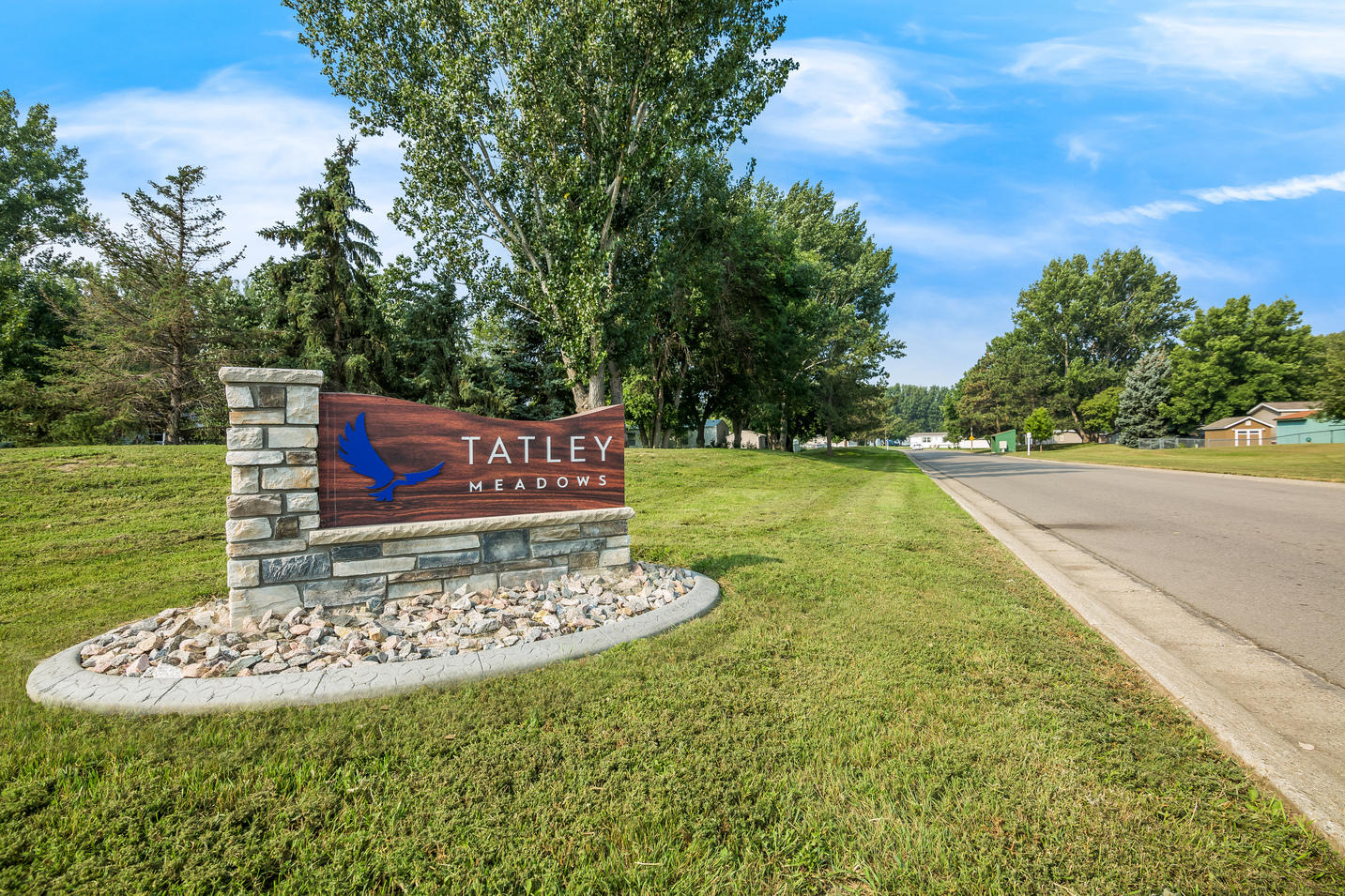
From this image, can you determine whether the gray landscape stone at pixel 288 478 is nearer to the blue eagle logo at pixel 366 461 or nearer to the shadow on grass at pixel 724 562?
the blue eagle logo at pixel 366 461

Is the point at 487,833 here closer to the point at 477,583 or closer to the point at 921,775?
the point at 921,775

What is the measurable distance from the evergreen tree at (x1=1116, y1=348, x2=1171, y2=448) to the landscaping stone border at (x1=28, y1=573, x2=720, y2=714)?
59826 millimetres

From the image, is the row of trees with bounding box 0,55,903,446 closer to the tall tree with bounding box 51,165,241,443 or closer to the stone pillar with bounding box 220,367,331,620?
the tall tree with bounding box 51,165,241,443

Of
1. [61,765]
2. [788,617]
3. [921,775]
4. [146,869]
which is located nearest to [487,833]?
[146,869]

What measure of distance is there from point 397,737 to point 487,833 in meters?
0.81

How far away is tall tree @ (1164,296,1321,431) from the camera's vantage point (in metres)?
44.2

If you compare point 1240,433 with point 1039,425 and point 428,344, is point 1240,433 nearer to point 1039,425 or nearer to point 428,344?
A: point 1039,425

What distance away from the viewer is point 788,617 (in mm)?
4148

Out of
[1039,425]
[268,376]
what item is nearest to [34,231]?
[268,376]

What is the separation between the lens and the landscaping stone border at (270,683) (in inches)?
110

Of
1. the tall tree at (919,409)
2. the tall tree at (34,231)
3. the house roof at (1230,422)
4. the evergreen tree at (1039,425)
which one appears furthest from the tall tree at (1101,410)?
the tall tree at (919,409)

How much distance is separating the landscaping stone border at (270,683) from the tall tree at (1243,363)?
195 feet

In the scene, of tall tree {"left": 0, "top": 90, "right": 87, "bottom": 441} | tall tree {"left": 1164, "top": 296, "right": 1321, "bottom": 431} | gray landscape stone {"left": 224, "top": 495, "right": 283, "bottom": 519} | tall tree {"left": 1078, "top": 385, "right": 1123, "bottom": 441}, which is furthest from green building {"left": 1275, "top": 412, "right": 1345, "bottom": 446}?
tall tree {"left": 0, "top": 90, "right": 87, "bottom": 441}

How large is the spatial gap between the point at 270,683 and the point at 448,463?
1856 millimetres
